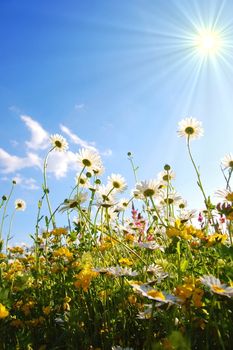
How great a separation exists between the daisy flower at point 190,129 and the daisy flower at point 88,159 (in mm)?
1053

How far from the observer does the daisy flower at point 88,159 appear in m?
4.46

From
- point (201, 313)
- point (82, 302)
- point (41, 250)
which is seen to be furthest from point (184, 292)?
point (41, 250)

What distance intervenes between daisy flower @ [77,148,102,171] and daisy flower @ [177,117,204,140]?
105 centimetres

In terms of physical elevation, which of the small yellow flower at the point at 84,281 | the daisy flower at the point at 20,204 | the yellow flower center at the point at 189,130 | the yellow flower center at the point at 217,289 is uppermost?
the daisy flower at the point at 20,204

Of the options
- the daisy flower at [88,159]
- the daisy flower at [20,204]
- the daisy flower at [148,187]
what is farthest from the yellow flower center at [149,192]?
the daisy flower at [20,204]

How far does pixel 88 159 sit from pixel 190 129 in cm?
126

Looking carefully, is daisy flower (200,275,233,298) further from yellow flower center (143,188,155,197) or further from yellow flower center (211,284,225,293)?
yellow flower center (143,188,155,197)

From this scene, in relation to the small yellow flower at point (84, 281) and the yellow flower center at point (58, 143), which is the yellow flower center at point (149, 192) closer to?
the small yellow flower at point (84, 281)

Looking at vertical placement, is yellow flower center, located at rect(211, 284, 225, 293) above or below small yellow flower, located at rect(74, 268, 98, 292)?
below

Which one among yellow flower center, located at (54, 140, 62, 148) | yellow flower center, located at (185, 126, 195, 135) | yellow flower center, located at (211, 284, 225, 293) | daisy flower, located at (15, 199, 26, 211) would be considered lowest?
yellow flower center, located at (211, 284, 225, 293)

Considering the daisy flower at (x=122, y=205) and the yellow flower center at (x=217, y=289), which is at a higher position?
the daisy flower at (x=122, y=205)

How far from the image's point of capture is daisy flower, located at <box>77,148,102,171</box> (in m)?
4.46

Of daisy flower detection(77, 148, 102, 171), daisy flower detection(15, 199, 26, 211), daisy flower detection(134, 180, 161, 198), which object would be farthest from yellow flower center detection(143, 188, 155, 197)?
daisy flower detection(15, 199, 26, 211)

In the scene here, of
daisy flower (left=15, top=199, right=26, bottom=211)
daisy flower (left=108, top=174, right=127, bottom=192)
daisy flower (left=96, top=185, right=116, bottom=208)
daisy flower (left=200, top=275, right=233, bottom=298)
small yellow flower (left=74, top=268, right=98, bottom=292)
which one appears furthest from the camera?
daisy flower (left=15, top=199, right=26, bottom=211)
